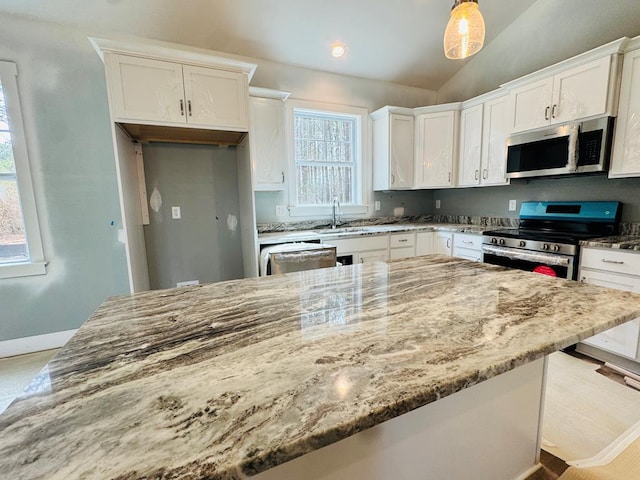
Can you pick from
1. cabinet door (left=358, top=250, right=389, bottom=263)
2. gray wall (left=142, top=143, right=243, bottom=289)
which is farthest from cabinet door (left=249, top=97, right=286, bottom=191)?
cabinet door (left=358, top=250, right=389, bottom=263)

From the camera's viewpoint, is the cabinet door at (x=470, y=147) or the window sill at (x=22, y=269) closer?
the window sill at (x=22, y=269)

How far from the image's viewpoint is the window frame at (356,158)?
338 cm

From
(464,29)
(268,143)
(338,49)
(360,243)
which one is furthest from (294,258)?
(338,49)

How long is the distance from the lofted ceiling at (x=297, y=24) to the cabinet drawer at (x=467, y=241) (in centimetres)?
217

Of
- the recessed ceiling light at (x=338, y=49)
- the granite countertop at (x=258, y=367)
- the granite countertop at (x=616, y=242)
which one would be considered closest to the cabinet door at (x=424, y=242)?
the granite countertop at (x=616, y=242)

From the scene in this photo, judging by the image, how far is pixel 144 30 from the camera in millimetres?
2529

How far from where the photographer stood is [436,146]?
3.59 metres

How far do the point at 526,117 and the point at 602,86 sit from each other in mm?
573

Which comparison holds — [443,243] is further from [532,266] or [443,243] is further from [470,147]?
[470,147]

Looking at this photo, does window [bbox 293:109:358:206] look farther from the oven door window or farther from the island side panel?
the island side panel

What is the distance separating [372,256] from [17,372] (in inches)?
125

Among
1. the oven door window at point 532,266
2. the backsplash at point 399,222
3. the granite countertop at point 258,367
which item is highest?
the backsplash at point 399,222

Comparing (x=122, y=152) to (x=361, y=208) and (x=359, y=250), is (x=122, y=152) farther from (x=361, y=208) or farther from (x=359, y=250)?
(x=361, y=208)

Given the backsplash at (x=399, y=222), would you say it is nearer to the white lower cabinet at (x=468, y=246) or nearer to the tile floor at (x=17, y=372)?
the white lower cabinet at (x=468, y=246)
